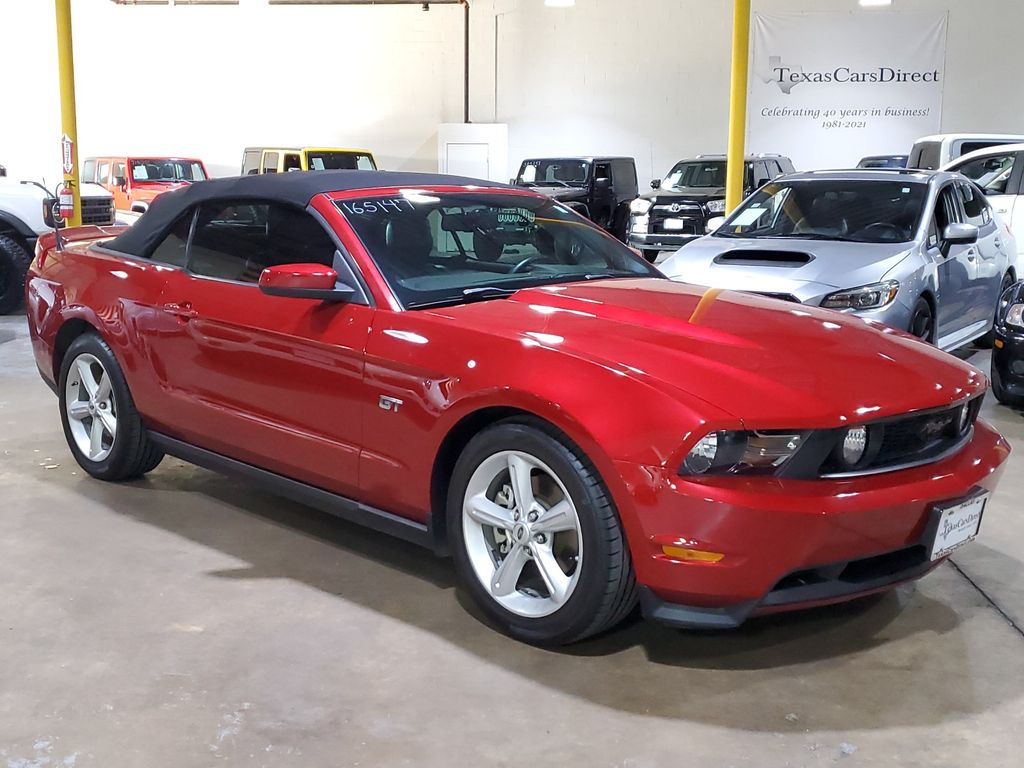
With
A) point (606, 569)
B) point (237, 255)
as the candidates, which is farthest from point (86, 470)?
point (606, 569)

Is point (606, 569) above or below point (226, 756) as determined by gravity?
above

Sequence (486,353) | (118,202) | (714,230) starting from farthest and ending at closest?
(118,202)
(714,230)
(486,353)

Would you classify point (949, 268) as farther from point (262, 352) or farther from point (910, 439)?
point (262, 352)

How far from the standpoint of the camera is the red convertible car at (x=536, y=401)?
2.67 meters

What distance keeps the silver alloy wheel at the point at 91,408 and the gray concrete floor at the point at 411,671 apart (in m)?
0.63

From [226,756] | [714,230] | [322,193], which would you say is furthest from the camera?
[714,230]

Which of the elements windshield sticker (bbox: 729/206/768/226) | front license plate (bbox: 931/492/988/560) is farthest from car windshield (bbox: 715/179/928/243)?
front license plate (bbox: 931/492/988/560)

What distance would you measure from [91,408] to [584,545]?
2770mm

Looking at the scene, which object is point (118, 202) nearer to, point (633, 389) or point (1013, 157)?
point (1013, 157)

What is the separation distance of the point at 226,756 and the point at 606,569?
3.45 feet

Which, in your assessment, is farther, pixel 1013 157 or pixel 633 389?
Answer: pixel 1013 157

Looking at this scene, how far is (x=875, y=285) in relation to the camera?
586 cm

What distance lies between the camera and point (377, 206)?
369 centimetres

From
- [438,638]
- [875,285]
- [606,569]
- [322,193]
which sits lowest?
[438,638]
